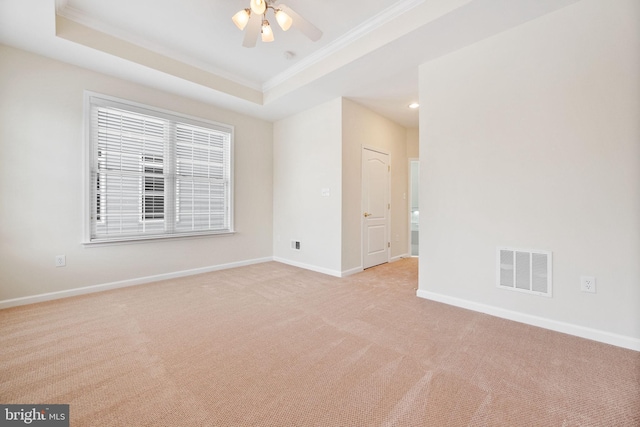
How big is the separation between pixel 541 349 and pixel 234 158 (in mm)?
4565

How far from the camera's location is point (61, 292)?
303 cm

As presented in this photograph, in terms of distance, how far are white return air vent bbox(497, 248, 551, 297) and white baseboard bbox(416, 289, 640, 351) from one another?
9.2 inches

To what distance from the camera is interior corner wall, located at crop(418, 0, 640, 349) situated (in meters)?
1.99

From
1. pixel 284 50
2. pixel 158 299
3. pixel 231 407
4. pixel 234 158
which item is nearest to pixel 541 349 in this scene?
pixel 231 407

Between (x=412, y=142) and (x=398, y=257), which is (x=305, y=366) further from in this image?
(x=412, y=142)

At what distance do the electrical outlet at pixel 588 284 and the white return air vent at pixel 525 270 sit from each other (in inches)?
8.1

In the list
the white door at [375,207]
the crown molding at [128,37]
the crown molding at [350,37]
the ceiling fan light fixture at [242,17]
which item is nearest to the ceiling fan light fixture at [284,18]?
the ceiling fan light fixture at [242,17]

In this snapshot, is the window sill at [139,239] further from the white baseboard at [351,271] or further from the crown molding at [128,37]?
the crown molding at [128,37]

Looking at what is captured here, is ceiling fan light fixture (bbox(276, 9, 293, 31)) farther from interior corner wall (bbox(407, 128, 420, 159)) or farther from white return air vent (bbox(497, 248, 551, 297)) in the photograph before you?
interior corner wall (bbox(407, 128, 420, 159))

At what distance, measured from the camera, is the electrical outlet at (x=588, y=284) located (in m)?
2.10

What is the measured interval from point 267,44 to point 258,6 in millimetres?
991

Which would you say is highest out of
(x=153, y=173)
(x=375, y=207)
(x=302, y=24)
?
(x=302, y=24)

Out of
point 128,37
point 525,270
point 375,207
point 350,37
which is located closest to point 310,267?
point 375,207

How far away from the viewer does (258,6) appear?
2.20 meters
